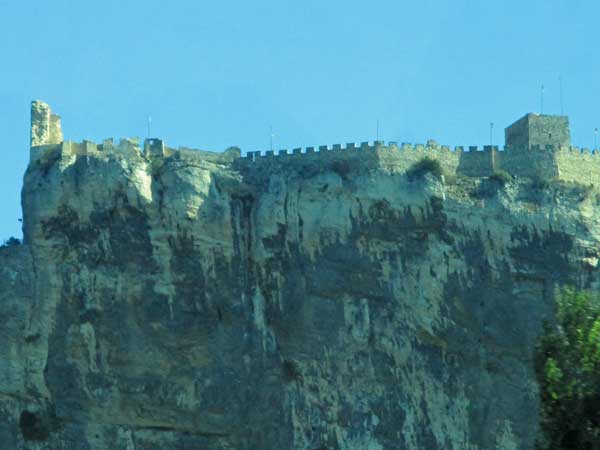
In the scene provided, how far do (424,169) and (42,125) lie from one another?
10757 millimetres

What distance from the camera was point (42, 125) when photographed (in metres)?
52.4

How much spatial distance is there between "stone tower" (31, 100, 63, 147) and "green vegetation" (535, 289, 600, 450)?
81.6 feet

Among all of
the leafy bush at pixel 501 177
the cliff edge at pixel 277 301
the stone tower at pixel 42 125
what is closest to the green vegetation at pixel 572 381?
the cliff edge at pixel 277 301

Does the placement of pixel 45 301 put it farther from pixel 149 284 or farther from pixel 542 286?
pixel 542 286

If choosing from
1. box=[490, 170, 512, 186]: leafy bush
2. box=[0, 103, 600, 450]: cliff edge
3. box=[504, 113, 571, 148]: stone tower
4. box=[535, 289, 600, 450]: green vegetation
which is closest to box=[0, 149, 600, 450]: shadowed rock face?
box=[0, 103, 600, 450]: cliff edge

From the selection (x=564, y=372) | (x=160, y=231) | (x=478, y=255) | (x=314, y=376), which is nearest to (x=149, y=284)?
(x=160, y=231)

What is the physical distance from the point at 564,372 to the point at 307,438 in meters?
20.7

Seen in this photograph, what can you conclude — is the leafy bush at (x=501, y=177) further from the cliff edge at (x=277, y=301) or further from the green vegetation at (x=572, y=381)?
the green vegetation at (x=572, y=381)

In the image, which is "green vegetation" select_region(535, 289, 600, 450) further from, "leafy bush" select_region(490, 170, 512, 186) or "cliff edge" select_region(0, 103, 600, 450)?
"leafy bush" select_region(490, 170, 512, 186)

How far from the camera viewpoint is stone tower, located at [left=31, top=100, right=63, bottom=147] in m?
52.2

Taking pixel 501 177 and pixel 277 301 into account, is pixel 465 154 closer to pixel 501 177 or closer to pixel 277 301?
pixel 501 177

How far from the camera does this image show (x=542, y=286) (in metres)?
49.2

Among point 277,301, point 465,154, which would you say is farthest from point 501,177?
point 277,301

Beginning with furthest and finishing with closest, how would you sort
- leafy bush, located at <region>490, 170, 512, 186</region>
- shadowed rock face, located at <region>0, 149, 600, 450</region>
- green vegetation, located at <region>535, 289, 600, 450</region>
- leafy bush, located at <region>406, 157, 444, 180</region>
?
leafy bush, located at <region>490, 170, 512, 186</region>
leafy bush, located at <region>406, 157, 444, 180</region>
shadowed rock face, located at <region>0, 149, 600, 450</region>
green vegetation, located at <region>535, 289, 600, 450</region>
